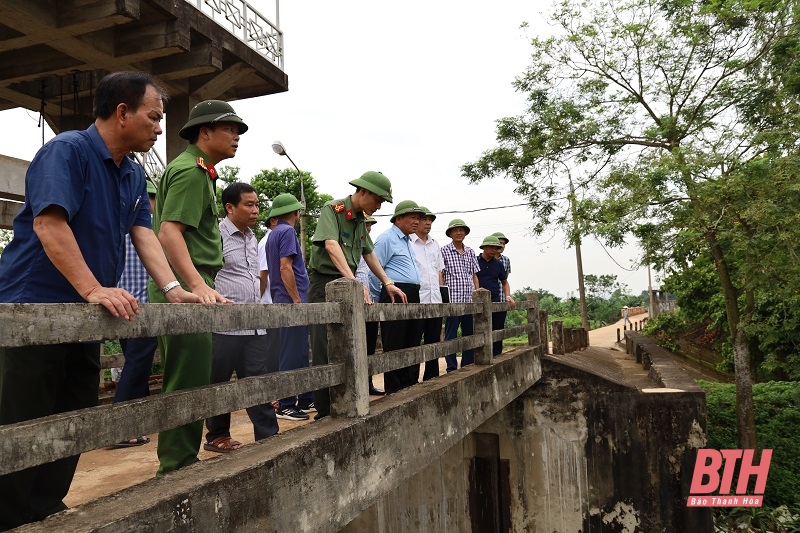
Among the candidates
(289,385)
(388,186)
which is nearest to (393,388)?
(388,186)

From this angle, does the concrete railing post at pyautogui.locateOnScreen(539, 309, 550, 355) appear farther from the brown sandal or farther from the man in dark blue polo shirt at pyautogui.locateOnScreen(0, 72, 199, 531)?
the man in dark blue polo shirt at pyautogui.locateOnScreen(0, 72, 199, 531)

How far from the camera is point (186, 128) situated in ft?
8.86

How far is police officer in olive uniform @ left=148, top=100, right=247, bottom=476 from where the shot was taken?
7.73ft

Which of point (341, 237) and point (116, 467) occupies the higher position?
point (341, 237)

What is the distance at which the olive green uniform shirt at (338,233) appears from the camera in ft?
12.4

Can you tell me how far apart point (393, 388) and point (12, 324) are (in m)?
3.45

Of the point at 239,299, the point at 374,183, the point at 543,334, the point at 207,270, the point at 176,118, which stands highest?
the point at 176,118

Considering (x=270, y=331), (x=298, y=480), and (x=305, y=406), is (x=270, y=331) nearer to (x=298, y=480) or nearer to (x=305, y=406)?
(x=305, y=406)

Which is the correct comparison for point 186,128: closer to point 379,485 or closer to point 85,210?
point 85,210

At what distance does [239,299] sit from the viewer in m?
3.60

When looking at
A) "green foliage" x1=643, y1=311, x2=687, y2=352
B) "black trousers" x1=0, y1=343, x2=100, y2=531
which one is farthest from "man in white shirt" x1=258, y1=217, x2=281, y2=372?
"green foliage" x1=643, y1=311, x2=687, y2=352

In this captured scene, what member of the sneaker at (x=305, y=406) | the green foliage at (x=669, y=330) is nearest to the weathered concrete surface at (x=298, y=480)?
the sneaker at (x=305, y=406)

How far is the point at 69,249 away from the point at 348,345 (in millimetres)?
1315

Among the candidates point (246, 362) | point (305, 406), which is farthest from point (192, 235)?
point (305, 406)
